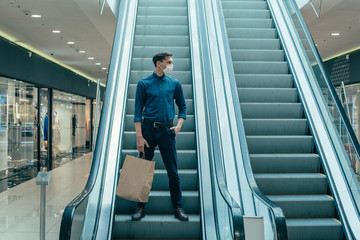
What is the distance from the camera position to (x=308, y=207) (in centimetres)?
Answer: 436

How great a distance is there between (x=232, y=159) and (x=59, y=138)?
42.8 ft

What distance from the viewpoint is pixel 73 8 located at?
8.04 metres

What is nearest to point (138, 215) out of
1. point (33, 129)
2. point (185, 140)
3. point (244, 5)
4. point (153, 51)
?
point (185, 140)

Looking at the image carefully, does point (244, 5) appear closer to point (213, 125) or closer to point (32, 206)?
point (213, 125)

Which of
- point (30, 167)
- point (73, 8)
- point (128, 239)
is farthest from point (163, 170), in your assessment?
point (30, 167)

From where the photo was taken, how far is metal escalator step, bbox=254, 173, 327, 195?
182 inches

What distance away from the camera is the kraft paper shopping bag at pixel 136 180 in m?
3.72

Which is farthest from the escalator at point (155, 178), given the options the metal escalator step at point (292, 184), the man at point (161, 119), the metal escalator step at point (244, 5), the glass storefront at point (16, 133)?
the glass storefront at point (16, 133)

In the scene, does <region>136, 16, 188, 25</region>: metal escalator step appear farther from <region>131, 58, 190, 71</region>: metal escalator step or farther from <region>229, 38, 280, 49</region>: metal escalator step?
<region>131, 58, 190, 71</region>: metal escalator step

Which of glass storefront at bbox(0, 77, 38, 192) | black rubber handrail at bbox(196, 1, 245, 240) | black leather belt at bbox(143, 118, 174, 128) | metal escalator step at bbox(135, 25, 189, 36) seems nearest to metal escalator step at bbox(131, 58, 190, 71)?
black rubber handrail at bbox(196, 1, 245, 240)

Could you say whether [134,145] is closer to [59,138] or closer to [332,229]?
[332,229]

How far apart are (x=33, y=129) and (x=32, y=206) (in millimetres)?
5922

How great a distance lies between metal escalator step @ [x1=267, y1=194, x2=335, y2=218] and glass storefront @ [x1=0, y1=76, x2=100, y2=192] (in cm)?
757

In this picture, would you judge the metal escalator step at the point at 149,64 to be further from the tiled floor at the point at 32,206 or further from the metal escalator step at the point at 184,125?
the tiled floor at the point at 32,206
